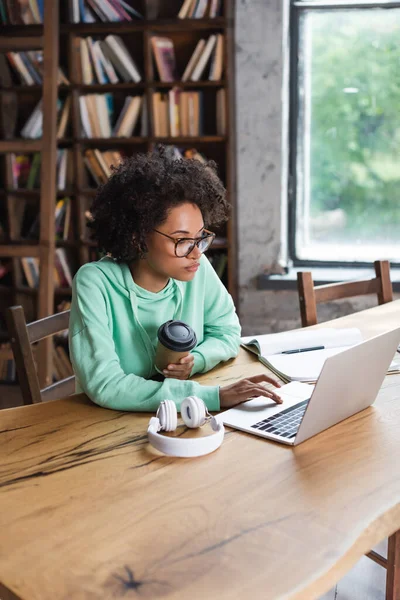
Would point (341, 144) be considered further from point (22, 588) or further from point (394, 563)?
point (22, 588)

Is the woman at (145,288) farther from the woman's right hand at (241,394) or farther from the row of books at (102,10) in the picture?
the row of books at (102,10)

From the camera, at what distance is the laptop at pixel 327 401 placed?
120 centimetres

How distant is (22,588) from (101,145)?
3.25m

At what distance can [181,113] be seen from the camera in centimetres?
362

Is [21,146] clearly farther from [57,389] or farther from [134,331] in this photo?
[134,331]

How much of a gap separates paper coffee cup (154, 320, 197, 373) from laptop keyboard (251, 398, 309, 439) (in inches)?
9.9

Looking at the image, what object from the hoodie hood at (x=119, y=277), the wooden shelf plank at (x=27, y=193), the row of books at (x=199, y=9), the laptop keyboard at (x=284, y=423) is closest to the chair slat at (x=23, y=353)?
the hoodie hood at (x=119, y=277)

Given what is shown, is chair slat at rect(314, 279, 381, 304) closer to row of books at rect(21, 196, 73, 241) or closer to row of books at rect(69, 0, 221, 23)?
row of books at rect(69, 0, 221, 23)

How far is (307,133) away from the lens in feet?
12.4

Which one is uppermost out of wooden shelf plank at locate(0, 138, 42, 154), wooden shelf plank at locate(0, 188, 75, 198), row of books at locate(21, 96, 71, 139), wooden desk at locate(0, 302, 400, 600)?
row of books at locate(21, 96, 71, 139)

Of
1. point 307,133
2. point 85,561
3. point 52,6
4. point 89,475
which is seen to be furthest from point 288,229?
point 85,561

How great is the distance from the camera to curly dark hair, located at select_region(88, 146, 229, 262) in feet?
5.37

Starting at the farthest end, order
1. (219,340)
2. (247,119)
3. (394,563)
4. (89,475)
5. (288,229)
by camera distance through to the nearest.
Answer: (288,229) < (247,119) < (219,340) < (394,563) < (89,475)

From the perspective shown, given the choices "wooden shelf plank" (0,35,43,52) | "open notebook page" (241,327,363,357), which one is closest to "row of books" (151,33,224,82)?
"wooden shelf plank" (0,35,43,52)
